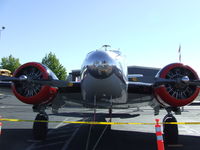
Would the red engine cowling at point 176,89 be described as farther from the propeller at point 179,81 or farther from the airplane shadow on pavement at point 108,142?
the airplane shadow on pavement at point 108,142

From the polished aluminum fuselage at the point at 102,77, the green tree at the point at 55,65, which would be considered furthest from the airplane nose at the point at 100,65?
the green tree at the point at 55,65

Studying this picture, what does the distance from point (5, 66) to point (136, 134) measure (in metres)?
72.1

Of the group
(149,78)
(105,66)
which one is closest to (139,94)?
(105,66)

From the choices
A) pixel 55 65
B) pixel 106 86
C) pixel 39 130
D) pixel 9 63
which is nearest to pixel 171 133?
pixel 106 86

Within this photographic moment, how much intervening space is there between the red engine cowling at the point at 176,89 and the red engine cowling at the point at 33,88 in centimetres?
403

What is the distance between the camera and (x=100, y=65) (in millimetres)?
7129

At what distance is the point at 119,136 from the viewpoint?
1012cm

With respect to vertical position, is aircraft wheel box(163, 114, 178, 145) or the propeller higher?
the propeller

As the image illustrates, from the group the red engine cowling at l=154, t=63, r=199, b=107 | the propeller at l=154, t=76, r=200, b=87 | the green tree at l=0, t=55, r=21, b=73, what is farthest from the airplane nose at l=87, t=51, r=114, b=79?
the green tree at l=0, t=55, r=21, b=73

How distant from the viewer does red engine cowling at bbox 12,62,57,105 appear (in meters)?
8.49

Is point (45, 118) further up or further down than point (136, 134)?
further up

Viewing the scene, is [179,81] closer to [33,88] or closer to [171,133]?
[171,133]

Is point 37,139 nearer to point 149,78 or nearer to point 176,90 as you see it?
point 176,90

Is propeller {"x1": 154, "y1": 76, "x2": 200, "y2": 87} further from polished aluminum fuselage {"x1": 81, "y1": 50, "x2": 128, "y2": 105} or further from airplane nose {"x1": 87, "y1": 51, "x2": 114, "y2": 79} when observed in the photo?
airplane nose {"x1": 87, "y1": 51, "x2": 114, "y2": 79}
